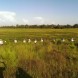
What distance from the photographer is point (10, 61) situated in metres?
8.85

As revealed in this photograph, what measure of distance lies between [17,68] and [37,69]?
703 millimetres

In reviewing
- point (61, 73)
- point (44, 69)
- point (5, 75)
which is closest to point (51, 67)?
point (44, 69)

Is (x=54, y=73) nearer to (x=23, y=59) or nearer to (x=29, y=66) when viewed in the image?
(x=29, y=66)

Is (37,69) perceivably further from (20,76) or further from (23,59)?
(23,59)

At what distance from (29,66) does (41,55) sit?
2469 millimetres

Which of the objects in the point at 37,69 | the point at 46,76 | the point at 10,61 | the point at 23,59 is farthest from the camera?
the point at 23,59

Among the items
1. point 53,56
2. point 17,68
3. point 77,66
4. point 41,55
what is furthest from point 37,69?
point 41,55

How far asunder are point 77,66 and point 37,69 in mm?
1253

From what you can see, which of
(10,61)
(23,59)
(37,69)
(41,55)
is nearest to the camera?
(37,69)

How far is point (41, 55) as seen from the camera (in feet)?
35.2

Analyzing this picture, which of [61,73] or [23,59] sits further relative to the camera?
[23,59]

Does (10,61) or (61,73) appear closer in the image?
(61,73)

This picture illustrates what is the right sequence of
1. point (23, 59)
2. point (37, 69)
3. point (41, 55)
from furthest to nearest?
point (41, 55) → point (23, 59) → point (37, 69)

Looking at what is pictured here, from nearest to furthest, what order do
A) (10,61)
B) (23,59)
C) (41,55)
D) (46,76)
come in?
(46,76) < (10,61) < (23,59) < (41,55)
